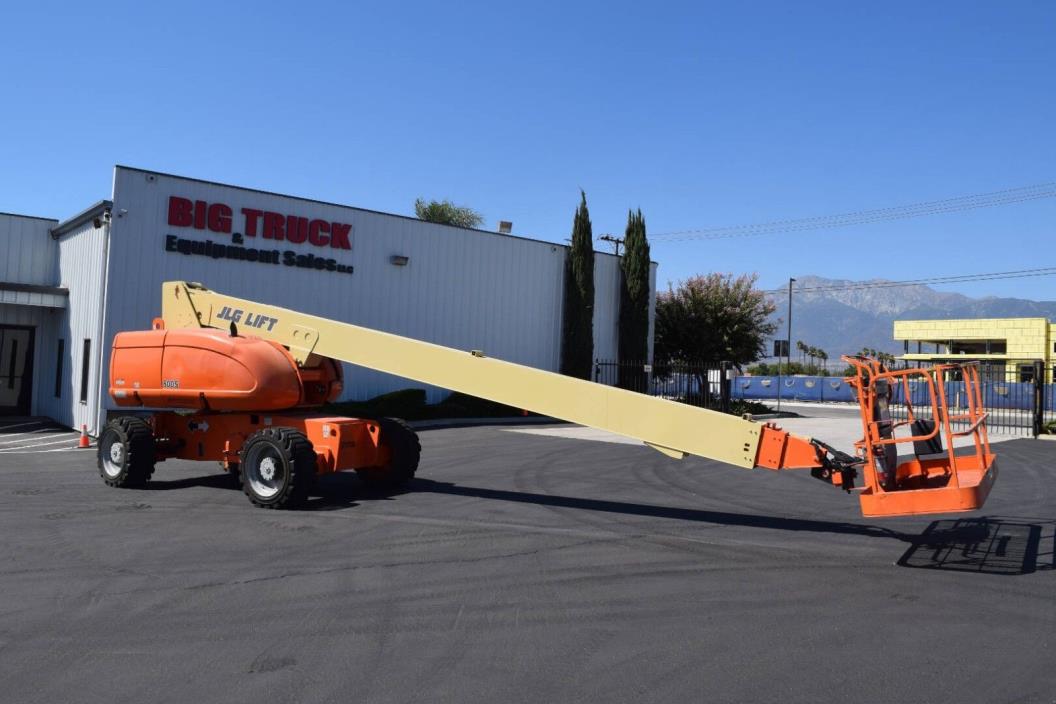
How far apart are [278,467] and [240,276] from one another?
13.2m

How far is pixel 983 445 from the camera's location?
330 inches

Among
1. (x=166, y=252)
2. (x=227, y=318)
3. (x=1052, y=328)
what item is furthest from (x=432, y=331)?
(x=1052, y=328)

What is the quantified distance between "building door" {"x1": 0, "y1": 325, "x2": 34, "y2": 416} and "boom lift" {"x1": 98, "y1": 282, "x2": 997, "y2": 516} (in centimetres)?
1370

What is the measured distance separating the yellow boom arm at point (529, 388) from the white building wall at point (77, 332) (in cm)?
932

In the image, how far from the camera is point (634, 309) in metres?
32.6

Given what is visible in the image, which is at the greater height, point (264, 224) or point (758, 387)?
point (264, 224)

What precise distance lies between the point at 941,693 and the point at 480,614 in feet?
10.5

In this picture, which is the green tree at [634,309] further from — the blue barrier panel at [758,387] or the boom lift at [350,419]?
the blue barrier panel at [758,387]

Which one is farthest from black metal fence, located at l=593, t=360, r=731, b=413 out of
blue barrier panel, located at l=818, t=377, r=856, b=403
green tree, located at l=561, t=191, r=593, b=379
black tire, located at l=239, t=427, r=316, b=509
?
black tire, located at l=239, t=427, r=316, b=509

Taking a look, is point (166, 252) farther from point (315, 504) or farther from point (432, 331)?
point (315, 504)

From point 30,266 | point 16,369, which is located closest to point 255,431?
point 16,369

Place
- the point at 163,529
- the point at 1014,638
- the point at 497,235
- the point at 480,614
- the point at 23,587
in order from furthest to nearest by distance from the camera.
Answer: the point at 497,235 → the point at 163,529 → the point at 23,587 → the point at 480,614 → the point at 1014,638

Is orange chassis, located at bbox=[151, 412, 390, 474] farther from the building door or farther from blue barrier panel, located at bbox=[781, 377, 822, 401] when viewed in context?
blue barrier panel, located at bbox=[781, 377, 822, 401]

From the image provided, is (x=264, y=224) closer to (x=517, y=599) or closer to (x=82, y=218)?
(x=82, y=218)
